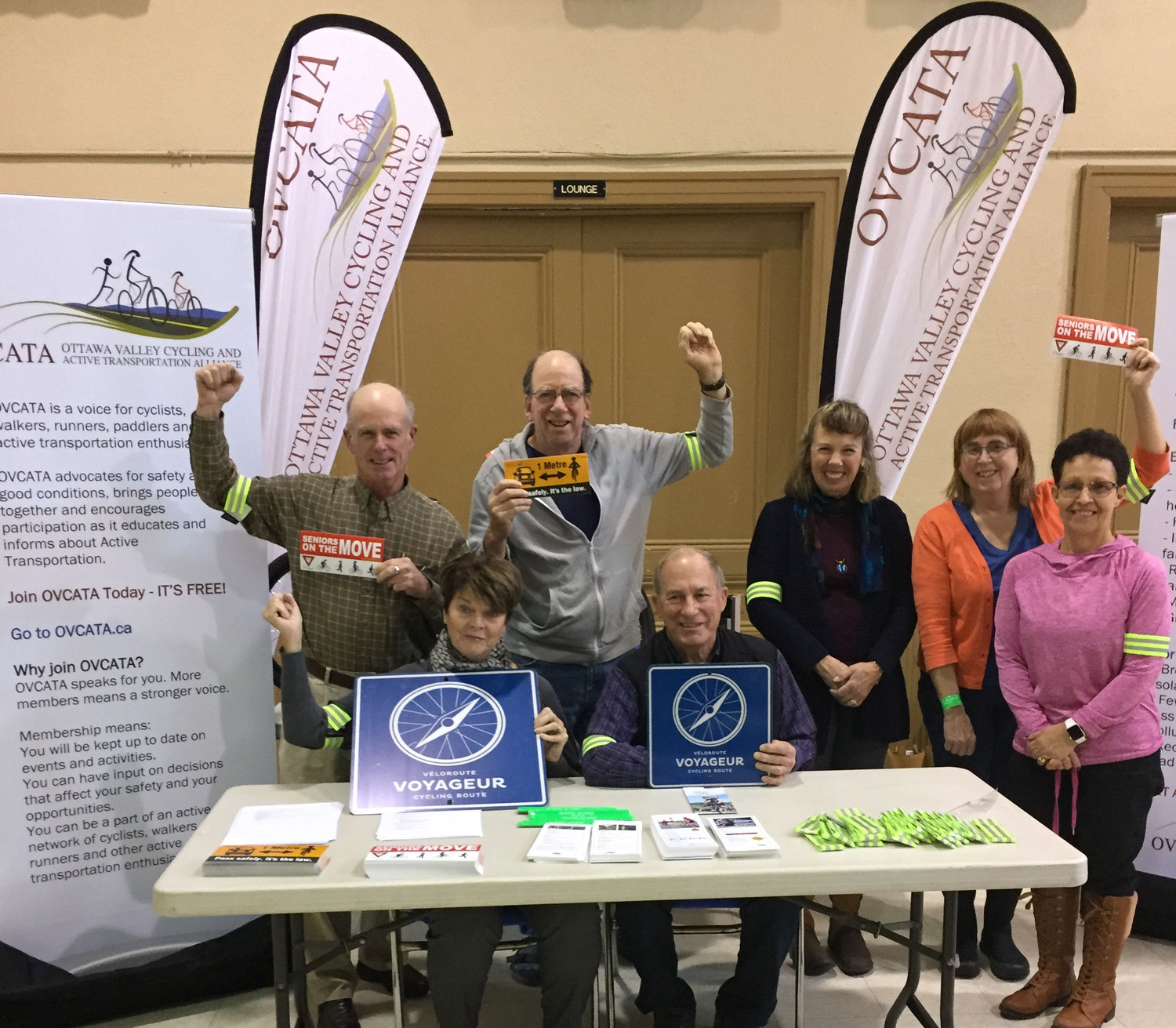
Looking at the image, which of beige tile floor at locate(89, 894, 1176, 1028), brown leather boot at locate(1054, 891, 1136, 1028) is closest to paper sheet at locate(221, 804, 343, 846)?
beige tile floor at locate(89, 894, 1176, 1028)

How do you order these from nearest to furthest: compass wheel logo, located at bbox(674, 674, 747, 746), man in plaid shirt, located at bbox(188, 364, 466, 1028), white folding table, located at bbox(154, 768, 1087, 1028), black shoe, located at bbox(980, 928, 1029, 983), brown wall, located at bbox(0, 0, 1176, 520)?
1. white folding table, located at bbox(154, 768, 1087, 1028)
2. compass wheel logo, located at bbox(674, 674, 747, 746)
3. man in plaid shirt, located at bbox(188, 364, 466, 1028)
4. black shoe, located at bbox(980, 928, 1029, 983)
5. brown wall, located at bbox(0, 0, 1176, 520)

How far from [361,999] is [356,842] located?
1131 mm

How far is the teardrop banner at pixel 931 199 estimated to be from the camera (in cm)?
301

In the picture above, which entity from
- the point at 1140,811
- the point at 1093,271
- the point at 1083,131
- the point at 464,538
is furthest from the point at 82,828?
the point at 1083,131

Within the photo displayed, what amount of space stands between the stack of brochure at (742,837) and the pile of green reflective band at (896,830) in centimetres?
11

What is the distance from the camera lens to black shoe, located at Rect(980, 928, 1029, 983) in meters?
2.69

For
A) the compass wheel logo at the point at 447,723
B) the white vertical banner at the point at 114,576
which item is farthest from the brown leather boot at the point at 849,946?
the white vertical banner at the point at 114,576

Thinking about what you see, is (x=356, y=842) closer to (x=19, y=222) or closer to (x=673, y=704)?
(x=673, y=704)

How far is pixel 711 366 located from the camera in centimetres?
248

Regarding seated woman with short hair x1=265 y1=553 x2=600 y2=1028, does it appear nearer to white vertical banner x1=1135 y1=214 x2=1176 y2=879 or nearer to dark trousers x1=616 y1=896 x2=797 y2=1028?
dark trousers x1=616 y1=896 x2=797 y2=1028

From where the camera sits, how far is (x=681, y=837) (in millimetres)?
1822

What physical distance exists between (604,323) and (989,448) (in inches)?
82.3

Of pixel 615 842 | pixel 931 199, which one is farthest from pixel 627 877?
pixel 931 199

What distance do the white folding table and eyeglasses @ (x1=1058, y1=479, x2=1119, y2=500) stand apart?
0.86 meters
